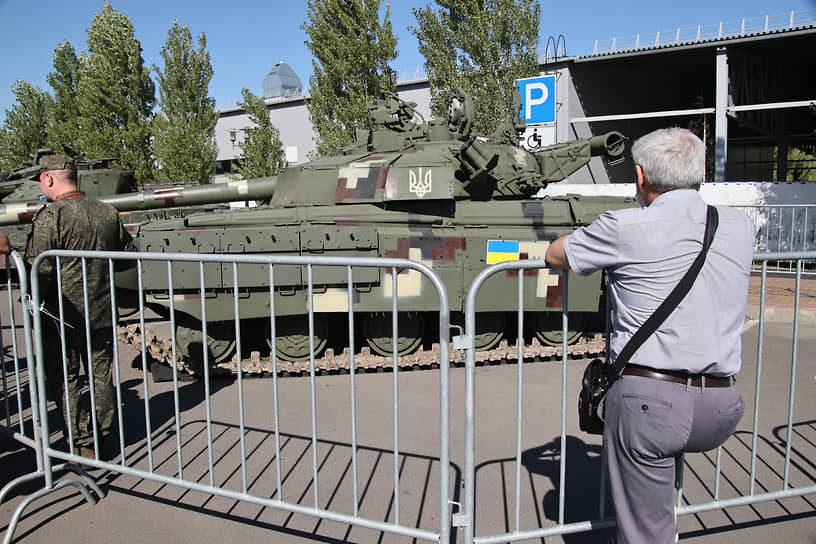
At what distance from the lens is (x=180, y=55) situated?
2519 cm

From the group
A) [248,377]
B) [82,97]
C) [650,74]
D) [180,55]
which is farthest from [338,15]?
[248,377]

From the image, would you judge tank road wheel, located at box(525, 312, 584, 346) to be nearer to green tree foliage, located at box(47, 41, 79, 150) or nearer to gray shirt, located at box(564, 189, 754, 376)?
gray shirt, located at box(564, 189, 754, 376)

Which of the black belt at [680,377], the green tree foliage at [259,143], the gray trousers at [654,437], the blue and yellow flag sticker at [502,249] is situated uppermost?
the green tree foliage at [259,143]

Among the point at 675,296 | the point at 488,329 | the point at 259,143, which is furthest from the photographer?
the point at 259,143

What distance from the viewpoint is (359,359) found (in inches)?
285

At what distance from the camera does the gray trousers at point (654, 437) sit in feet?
8.00

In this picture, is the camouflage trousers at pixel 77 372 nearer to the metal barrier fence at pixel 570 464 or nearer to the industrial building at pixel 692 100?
the metal barrier fence at pixel 570 464

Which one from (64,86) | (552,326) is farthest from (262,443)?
(64,86)

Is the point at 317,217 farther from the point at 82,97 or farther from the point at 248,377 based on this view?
the point at 82,97

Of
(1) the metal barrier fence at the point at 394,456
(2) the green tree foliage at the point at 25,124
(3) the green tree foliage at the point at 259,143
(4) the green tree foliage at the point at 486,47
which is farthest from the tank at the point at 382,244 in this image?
(2) the green tree foliage at the point at 25,124

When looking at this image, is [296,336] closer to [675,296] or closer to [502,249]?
[502,249]

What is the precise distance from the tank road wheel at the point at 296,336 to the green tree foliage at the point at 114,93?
A: 21.3m

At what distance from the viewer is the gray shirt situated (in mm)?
2432

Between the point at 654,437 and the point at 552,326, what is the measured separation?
5554 millimetres
